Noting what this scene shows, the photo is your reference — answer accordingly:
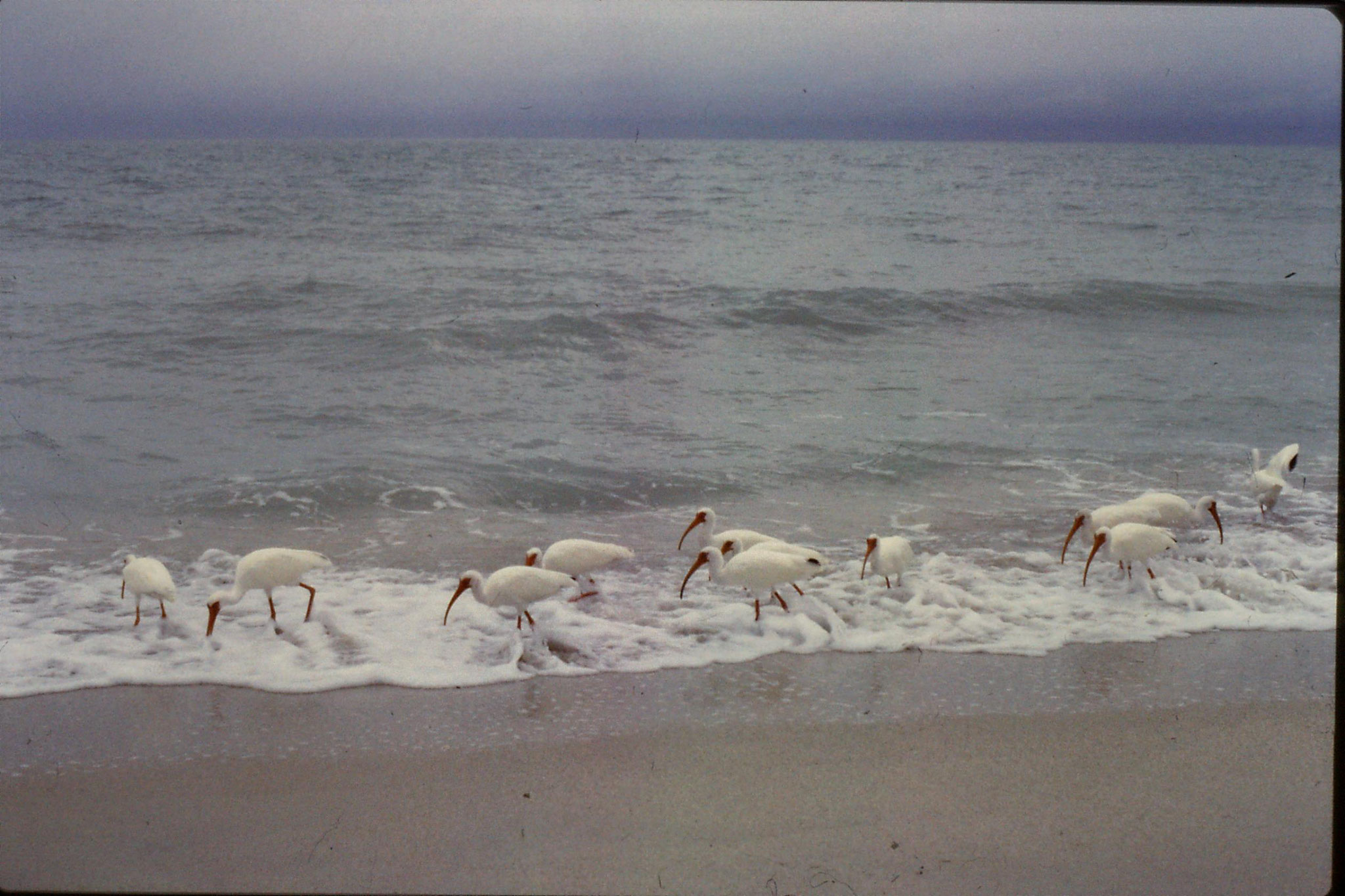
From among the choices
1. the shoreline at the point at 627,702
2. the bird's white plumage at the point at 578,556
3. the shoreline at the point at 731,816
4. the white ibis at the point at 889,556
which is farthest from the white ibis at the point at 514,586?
the white ibis at the point at 889,556

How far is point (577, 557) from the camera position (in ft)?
14.3

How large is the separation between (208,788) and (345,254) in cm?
1027

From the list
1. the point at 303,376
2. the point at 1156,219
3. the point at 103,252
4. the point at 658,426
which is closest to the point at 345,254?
the point at 103,252

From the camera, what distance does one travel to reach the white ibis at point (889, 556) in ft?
14.4

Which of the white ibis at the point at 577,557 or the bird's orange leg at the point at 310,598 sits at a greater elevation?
the white ibis at the point at 577,557

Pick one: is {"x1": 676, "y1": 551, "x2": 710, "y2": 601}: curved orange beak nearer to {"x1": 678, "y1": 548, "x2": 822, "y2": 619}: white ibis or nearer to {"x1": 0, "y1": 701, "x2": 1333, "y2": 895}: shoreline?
{"x1": 678, "y1": 548, "x2": 822, "y2": 619}: white ibis

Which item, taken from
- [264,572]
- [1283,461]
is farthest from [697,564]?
Answer: [1283,461]

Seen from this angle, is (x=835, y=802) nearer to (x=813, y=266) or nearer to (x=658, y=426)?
(x=658, y=426)

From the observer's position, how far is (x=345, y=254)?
12289 millimetres

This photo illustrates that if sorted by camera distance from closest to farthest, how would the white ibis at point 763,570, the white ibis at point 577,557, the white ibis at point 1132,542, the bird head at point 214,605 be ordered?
the bird head at point 214,605
the white ibis at point 763,570
the white ibis at point 577,557
the white ibis at point 1132,542

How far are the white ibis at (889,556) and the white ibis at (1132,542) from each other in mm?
781

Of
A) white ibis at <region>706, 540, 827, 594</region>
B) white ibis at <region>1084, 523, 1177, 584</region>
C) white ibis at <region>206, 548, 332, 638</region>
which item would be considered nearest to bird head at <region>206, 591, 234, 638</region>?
white ibis at <region>206, 548, 332, 638</region>

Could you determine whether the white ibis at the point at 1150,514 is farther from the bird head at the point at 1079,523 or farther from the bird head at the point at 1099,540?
the bird head at the point at 1099,540

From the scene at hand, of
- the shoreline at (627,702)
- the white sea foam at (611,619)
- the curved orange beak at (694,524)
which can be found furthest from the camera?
the curved orange beak at (694,524)
